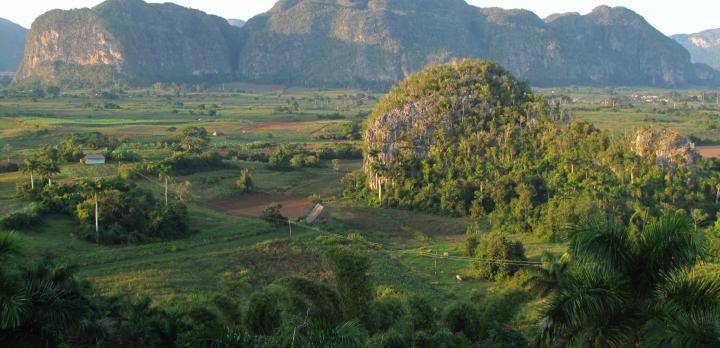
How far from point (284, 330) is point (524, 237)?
2360 centimetres

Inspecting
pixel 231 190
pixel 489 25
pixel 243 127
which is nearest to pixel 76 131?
pixel 243 127

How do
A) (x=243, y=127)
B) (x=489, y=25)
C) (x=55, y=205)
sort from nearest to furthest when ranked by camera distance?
(x=55, y=205) → (x=243, y=127) → (x=489, y=25)

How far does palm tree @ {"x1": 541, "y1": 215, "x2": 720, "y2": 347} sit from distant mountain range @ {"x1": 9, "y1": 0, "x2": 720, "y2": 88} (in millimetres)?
145736

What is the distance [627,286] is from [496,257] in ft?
53.7

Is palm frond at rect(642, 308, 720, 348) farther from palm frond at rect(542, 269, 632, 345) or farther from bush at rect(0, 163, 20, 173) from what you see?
bush at rect(0, 163, 20, 173)

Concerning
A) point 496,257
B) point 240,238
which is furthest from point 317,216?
point 496,257

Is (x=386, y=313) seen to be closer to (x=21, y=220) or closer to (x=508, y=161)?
(x=21, y=220)

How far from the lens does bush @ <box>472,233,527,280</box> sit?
2378 cm

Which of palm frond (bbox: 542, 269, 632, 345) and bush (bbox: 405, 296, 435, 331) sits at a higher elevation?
palm frond (bbox: 542, 269, 632, 345)

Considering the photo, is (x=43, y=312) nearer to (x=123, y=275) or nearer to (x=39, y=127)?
(x=123, y=275)

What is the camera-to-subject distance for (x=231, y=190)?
3909cm

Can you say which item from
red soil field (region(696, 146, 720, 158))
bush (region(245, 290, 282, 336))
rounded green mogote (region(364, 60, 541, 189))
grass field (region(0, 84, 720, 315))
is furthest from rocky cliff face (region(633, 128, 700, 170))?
bush (region(245, 290, 282, 336))

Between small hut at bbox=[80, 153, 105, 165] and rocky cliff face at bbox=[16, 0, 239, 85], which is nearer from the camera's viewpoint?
small hut at bbox=[80, 153, 105, 165]

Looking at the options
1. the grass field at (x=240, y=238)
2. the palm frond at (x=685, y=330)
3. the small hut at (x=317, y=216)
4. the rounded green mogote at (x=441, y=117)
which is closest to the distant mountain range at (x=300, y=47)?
the grass field at (x=240, y=238)
